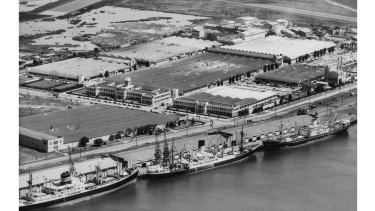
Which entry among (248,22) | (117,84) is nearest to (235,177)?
(117,84)

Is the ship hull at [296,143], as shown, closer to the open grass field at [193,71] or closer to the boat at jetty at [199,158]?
the boat at jetty at [199,158]

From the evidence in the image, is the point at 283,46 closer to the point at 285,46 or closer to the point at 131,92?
the point at 285,46

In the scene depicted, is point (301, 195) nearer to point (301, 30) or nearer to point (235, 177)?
point (235, 177)

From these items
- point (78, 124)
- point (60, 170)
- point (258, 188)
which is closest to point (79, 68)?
point (78, 124)

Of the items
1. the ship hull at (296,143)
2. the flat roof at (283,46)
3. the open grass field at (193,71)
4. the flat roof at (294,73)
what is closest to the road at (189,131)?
the ship hull at (296,143)

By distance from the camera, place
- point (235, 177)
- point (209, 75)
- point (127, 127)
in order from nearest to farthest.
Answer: point (235, 177) < point (127, 127) < point (209, 75)
